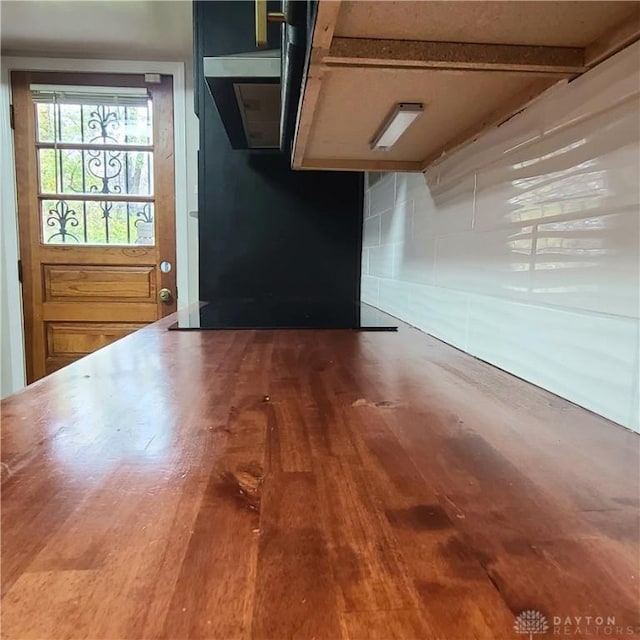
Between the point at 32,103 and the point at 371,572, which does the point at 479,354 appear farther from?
the point at 32,103

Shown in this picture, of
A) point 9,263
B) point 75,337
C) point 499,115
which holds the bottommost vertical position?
point 75,337

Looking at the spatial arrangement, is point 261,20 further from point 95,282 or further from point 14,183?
point 14,183

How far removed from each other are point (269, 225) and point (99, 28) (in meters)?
1.23

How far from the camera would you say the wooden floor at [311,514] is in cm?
21

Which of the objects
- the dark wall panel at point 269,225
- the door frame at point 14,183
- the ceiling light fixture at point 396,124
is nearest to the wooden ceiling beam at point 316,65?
the ceiling light fixture at point 396,124

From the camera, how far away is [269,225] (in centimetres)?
173

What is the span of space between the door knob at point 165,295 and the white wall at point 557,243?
1859 mm

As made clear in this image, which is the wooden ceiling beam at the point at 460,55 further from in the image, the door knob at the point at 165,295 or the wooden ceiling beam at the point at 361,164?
the door knob at the point at 165,295

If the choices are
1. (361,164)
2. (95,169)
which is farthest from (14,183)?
(361,164)

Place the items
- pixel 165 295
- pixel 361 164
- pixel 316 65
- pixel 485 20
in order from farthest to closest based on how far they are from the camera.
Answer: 1. pixel 165 295
2. pixel 361 164
3. pixel 316 65
4. pixel 485 20

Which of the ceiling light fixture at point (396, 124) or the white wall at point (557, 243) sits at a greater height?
the ceiling light fixture at point (396, 124)

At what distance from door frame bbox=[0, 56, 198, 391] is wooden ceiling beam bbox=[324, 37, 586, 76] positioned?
207cm

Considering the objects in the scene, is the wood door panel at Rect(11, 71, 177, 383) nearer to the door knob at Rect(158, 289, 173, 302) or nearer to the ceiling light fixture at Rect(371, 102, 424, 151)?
A: the door knob at Rect(158, 289, 173, 302)

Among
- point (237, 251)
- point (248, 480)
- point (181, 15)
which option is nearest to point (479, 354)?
point (248, 480)
